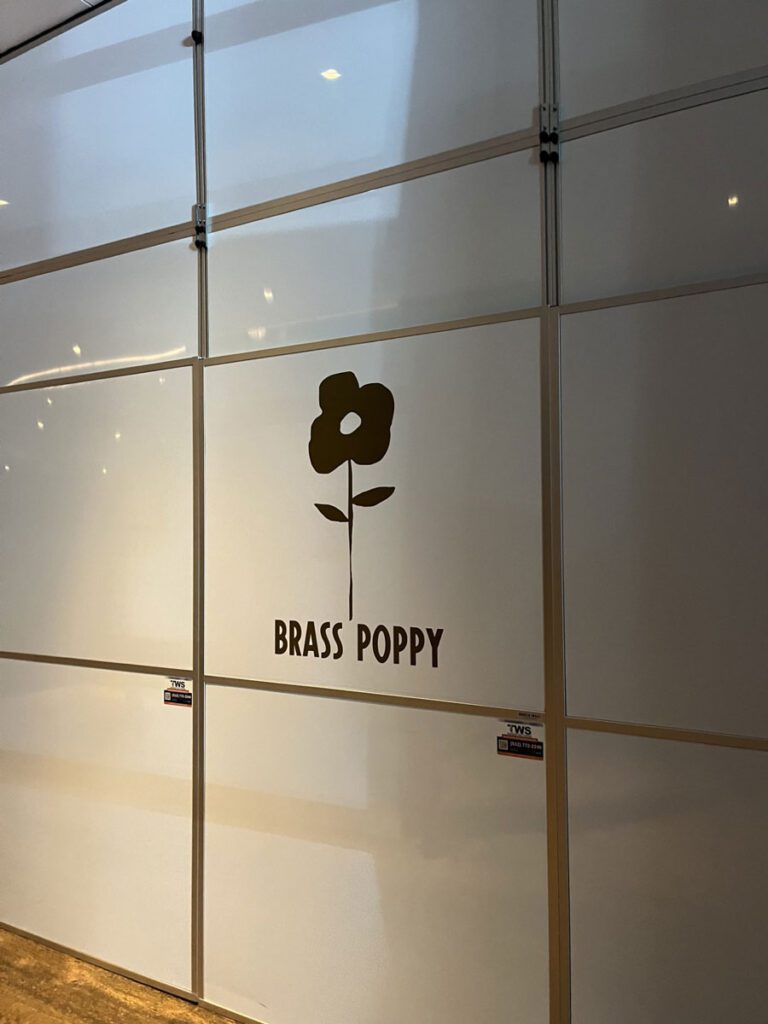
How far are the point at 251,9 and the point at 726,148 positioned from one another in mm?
1797

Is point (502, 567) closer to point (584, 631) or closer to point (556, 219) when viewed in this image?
point (584, 631)

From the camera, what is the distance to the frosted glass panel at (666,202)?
6.50 ft

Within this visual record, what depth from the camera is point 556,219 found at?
7.34 ft

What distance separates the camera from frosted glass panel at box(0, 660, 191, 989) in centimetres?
291

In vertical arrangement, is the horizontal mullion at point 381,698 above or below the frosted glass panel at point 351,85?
below

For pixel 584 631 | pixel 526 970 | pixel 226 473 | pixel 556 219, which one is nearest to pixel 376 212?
pixel 556 219

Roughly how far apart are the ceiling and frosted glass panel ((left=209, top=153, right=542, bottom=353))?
132 centimetres

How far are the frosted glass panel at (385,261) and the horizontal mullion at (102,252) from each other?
0.19m

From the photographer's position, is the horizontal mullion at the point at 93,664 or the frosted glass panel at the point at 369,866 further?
the horizontal mullion at the point at 93,664

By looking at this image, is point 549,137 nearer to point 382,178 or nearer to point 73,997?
point 382,178

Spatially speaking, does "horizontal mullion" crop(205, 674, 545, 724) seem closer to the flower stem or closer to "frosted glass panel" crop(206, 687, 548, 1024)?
"frosted glass panel" crop(206, 687, 548, 1024)

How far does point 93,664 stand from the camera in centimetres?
312

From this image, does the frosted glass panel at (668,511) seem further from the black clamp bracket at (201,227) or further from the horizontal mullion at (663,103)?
the black clamp bracket at (201,227)

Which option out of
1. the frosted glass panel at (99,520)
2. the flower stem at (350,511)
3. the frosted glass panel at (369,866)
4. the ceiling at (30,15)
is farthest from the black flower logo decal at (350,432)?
the ceiling at (30,15)
